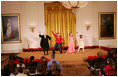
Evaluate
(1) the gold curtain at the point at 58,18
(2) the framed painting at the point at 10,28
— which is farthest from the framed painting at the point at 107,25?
(2) the framed painting at the point at 10,28

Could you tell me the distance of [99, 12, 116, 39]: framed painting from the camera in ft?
38.7

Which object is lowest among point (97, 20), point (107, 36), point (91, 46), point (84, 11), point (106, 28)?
point (91, 46)

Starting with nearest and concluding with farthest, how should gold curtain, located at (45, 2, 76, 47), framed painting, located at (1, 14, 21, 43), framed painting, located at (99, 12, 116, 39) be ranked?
framed painting, located at (1, 14, 21, 43)
gold curtain, located at (45, 2, 76, 47)
framed painting, located at (99, 12, 116, 39)

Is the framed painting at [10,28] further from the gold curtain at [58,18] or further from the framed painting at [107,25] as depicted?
the framed painting at [107,25]

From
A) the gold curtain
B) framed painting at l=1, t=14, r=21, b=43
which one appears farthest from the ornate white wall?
the gold curtain

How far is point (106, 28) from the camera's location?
39.2 feet

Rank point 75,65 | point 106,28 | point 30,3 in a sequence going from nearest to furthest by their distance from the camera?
point 75,65 → point 30,3 → point 106,28

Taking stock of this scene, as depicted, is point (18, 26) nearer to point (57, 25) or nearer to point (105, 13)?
point (57, 25)

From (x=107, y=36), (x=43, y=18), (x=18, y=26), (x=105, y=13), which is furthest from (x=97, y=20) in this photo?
(x=18, y=26)

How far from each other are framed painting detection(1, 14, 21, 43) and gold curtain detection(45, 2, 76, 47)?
8.89 ft

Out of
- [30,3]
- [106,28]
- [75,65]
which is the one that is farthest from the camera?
[106,28]

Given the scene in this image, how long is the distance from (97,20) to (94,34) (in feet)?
4.50

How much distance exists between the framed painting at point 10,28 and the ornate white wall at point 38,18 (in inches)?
14.0

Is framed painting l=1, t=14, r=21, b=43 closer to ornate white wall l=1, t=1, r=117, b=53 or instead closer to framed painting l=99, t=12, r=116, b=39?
ornate white wall l=1, t=1, r=117, b=53
